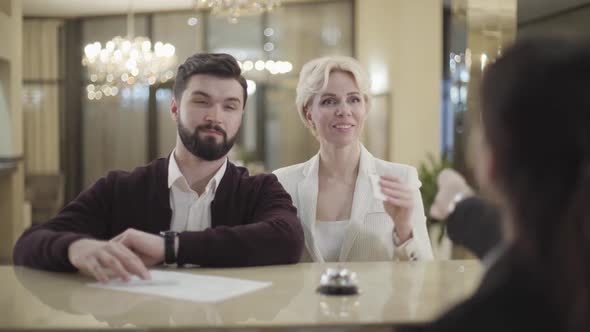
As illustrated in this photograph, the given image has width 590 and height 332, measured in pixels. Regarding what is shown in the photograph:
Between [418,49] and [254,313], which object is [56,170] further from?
[254,313]

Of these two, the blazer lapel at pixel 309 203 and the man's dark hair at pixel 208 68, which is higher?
the man's dark hair at pixel 208 68

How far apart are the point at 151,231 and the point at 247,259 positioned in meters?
0.44

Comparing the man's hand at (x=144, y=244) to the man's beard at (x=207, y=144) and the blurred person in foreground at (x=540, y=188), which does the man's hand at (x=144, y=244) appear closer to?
the man's beard at (x=207, y=144)

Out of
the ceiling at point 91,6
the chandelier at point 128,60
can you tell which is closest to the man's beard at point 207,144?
the chandelier at point 128,60

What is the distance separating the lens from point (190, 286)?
5.72 feet

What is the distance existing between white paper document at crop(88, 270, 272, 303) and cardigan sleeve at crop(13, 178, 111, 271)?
224 millimetres

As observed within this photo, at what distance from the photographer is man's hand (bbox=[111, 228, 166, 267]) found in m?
1.95

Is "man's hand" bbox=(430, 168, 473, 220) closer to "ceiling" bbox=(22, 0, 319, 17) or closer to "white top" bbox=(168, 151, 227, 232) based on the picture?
"white top" bbox=(168, 151, 227, 232)

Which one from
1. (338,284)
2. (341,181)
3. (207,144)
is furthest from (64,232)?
(341,181)

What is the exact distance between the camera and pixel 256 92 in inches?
484

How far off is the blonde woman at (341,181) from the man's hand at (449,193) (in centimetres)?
102

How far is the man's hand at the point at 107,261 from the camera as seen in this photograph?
70.6 inches

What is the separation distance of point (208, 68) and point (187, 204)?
1.55 ft

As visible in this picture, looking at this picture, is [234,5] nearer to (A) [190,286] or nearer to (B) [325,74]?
(B) [325,74]
